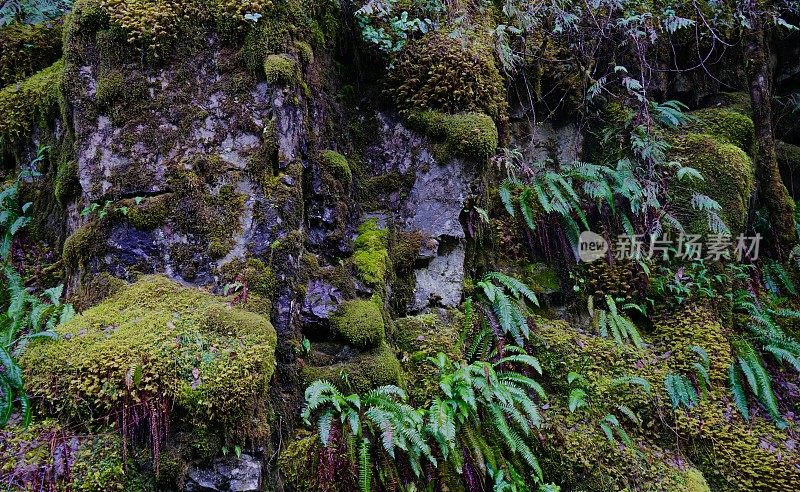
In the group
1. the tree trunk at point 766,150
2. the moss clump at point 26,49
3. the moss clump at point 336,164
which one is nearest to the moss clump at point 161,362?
the moss clump at point 336,164

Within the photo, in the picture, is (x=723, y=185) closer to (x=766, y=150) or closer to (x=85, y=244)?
(x=766, y=150)

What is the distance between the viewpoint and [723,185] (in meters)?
6.34

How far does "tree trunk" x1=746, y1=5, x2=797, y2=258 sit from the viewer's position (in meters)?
6.79

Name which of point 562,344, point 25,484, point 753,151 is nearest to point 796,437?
point 562,344

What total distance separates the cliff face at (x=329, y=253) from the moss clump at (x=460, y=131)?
0.08 feet

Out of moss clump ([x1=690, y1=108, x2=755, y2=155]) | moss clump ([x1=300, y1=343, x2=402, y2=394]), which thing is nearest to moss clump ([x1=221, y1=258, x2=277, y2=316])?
moss clump ([x1=300, y1=343, x2=402, y2=394])

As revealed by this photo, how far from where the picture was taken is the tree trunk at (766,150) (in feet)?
22.3

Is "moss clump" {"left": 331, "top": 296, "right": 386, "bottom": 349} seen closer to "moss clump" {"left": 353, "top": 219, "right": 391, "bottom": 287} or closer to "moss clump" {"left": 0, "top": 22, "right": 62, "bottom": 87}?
"moss clump" {"left": 353, "top": 219, "right": 391, "bottom": 287}

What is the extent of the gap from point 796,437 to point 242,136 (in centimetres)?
579

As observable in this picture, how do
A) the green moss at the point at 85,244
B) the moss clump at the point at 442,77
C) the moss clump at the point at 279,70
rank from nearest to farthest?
the green moss at the point at 85,244
the moss clump at the point at 279,70
the moss clump at the point at 442,77

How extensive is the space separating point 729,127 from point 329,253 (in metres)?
5.56

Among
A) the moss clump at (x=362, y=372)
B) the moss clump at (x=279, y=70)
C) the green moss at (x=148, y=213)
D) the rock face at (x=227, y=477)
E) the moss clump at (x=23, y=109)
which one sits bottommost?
the rock face at (x=227, y=477)

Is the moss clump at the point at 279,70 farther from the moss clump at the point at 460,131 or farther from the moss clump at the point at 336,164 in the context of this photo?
the moss clump at the point at 460,131

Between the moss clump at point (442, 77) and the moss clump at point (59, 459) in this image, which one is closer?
the moss clump at point (59, 459)
